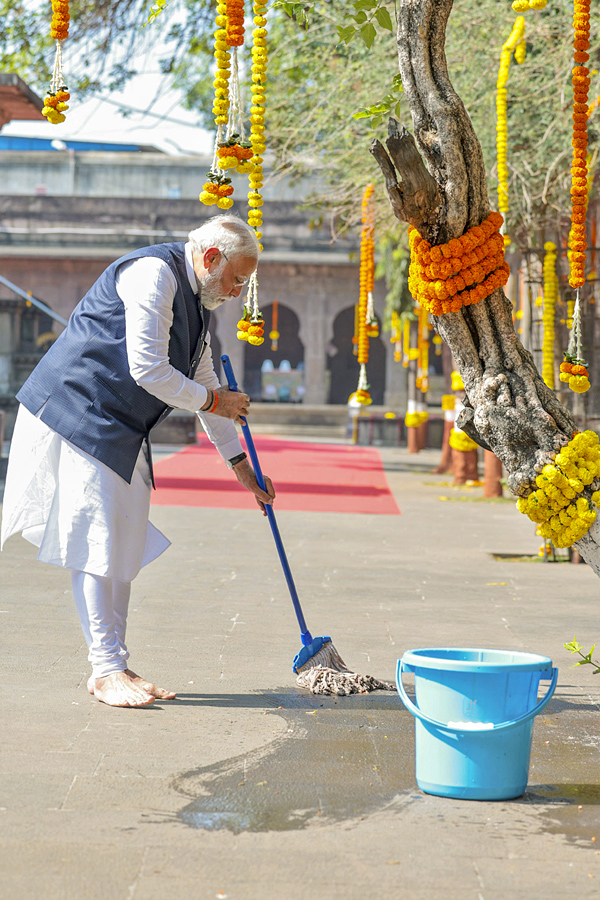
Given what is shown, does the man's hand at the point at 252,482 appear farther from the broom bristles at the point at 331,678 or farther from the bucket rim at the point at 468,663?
the bucket rim at the point at 468,663

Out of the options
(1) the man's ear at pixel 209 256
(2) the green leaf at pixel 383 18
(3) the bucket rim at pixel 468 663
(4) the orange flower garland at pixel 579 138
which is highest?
(2) the green leaf at pixel 383 18

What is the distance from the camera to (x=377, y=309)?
30.0 m

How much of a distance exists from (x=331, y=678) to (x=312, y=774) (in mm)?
1018

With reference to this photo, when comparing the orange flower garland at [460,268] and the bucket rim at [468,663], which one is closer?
the bucket rim at [468,663]

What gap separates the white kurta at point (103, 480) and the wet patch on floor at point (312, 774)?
2.90 feet

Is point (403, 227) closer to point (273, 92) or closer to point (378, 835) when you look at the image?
point (273, 92)

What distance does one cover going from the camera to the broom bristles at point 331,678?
14.4 ft

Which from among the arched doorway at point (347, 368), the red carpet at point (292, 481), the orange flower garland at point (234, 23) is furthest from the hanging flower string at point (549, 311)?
the arched doorway at point (347, 368)

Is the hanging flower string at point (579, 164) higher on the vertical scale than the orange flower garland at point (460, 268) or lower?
higher

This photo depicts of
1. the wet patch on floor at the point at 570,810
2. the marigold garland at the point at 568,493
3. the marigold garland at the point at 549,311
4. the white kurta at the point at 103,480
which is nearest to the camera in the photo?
the wet patch on floor at the point at 570,810

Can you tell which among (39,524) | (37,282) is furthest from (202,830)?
(37,282)

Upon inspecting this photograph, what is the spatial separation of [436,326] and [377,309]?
26384 mm

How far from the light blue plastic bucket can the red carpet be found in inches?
335

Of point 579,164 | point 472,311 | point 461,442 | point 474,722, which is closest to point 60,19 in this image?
point 579,164
